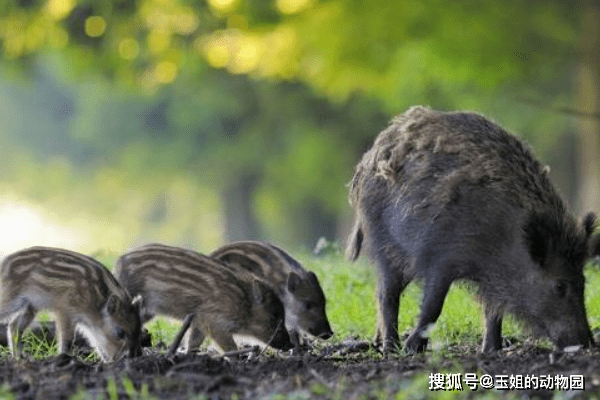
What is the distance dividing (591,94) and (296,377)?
15257 mm

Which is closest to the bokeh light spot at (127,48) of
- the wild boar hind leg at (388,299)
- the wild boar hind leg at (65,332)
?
the wild boar hind leg at (388,299)

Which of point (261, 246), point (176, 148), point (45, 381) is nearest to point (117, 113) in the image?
point (176, 148)

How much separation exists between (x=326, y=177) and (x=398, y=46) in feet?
43.3

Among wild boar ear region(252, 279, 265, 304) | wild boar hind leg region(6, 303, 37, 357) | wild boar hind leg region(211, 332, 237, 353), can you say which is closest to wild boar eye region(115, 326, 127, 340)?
wild boar hind leg region(6, 303, 37, 357)

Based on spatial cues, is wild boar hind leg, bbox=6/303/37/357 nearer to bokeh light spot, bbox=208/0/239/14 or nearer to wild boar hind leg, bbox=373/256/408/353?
wild boar hind leg, bbox=373/256/408/353

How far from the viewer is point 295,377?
6512mm

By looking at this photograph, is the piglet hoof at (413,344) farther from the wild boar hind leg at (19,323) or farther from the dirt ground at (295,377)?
the wild boar hind leg at (19,323)

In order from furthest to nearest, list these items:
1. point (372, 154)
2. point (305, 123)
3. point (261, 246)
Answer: point (305, 123)
point (261, 246)
point (372, 154)

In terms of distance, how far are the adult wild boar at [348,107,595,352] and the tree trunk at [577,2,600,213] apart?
38.5ft

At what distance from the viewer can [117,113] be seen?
3994cm

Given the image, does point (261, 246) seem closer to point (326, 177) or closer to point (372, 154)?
point (372, 154)

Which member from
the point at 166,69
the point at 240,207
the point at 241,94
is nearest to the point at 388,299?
the point at 166,69

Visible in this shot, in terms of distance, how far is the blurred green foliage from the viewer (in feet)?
70.4

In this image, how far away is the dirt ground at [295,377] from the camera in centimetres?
607
